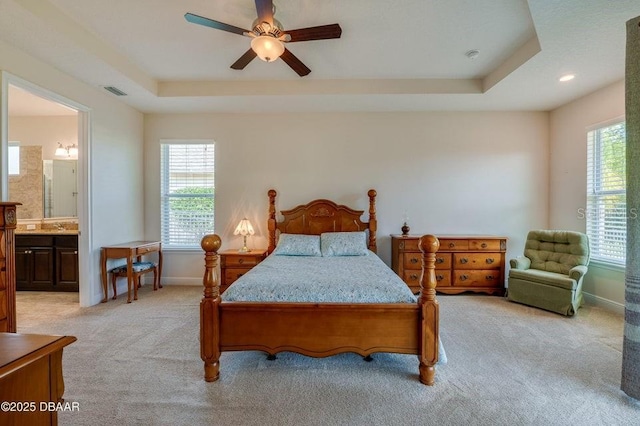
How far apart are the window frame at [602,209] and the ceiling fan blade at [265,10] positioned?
424 cm

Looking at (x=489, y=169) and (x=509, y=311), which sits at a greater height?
(x=489, y=169)

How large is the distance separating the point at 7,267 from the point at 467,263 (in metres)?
5.06

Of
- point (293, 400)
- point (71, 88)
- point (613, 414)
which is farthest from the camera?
point (71, 88)

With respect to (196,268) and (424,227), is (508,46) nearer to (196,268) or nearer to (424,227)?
(424,227)

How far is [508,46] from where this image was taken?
123 inches

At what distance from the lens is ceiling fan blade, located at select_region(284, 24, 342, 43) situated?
229 cm

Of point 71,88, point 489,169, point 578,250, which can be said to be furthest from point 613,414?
point 71,88

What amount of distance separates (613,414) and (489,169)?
359 cm

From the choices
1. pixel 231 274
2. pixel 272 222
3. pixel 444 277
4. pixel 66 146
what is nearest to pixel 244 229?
pixel 272 222

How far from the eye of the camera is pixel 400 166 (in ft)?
15.5

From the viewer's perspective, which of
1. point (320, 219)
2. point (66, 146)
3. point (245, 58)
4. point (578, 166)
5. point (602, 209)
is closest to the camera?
point (245, 58)

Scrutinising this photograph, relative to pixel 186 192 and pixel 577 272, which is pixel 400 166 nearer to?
pixel 577 272

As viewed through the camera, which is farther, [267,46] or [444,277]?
[444,277]

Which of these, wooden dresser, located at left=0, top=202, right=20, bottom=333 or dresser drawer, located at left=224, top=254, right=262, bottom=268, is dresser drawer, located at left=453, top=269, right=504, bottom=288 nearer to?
dresser drawer, located at left=224, top=254, right=262, bottom=268
